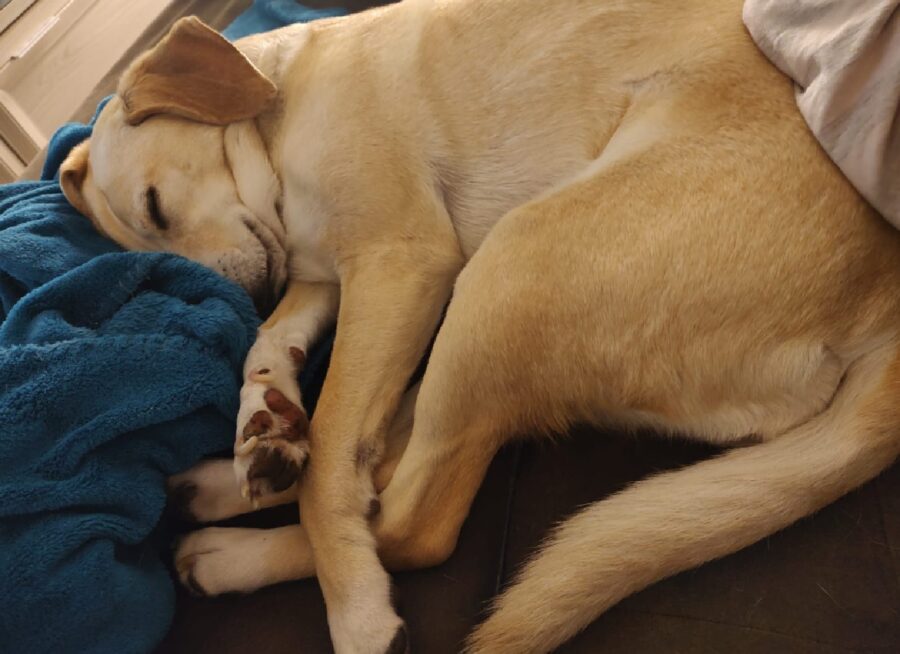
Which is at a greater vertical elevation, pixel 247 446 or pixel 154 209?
pixel 154 209

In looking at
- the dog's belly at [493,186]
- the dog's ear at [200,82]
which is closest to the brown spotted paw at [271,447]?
the dog's belly at [493,186]

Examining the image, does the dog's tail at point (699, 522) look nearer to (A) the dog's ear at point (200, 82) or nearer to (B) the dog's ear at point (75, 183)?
(A) the dog's ear at point (200, 82)

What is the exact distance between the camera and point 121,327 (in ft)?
4.16

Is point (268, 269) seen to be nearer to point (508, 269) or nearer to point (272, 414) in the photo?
point (272, 414)

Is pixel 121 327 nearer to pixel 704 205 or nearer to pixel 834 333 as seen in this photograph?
pixel 704 205

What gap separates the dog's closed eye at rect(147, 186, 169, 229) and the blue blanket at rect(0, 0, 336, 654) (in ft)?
0.57

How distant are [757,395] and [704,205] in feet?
0.97

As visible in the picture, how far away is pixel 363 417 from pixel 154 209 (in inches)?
27.1

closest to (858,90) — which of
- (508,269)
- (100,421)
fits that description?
(508,269)

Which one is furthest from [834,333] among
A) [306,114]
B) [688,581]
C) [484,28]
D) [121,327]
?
[121,327]

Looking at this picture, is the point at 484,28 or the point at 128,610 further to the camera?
the point at 484,28

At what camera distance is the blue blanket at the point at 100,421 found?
1030 mm

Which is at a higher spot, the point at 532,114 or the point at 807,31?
the point at 807,31

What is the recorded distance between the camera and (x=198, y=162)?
1507 mm
